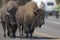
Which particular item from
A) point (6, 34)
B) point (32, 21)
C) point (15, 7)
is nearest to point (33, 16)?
point (32, 21)

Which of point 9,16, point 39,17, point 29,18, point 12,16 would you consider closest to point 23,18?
point 29,18

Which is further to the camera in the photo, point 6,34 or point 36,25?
point 6,34

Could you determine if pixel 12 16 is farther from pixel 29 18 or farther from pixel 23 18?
pixel 29 18

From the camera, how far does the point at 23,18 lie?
50.7 ft

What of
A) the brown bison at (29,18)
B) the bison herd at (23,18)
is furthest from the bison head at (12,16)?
the brown bison at (29,18)

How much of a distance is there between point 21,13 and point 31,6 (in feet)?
1.88

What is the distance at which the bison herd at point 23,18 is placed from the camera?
14.9m

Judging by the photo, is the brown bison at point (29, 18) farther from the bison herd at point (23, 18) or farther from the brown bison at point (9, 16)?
the brown bison at point (9, 16)

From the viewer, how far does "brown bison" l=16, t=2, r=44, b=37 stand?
A: 581 inches

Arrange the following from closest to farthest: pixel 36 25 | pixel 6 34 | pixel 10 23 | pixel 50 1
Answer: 1. pixel 36 25
2. pixel 10 23
3. pixel 6 34
4. pixel 50 1

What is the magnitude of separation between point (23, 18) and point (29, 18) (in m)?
0.42

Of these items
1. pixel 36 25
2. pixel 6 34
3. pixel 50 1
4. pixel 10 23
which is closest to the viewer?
pixel 36 25

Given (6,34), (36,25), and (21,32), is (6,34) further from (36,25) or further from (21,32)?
(36,25)

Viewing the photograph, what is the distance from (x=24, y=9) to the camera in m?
15.5
